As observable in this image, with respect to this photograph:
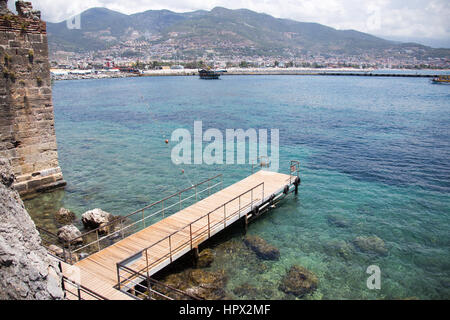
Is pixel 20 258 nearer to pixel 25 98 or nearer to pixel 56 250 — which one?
pixel 56 250

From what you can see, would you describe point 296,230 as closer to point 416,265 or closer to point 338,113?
point 416,265

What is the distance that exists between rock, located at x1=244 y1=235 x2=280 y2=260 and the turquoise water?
35 cm

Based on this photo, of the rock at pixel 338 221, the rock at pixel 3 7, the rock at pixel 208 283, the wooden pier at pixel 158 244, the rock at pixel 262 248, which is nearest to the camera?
the wooden pier at pixel 158 244

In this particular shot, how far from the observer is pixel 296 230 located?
17.3 m

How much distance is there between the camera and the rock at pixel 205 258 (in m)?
14.0

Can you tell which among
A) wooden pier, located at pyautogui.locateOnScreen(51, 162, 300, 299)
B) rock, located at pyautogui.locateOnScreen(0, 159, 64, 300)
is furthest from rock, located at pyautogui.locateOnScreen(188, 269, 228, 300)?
rock, located at pyautogui.locateOnScreen(0, 159, 64, 300)

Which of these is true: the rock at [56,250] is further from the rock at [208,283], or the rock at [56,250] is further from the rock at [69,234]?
the rock at [208,283]

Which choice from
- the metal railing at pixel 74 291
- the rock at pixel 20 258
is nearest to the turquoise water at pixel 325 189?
the metal railing at pixel 74 291

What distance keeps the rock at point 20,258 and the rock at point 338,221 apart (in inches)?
552

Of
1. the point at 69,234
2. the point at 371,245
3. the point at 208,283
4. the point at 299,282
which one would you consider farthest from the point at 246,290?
the point at 69,234

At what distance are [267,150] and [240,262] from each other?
19194 mm

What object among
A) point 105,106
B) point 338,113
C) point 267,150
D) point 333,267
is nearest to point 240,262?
point 333,267
